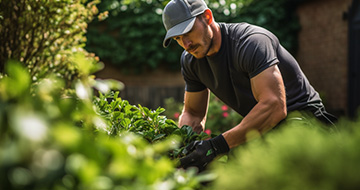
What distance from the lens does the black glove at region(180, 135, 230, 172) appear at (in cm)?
166

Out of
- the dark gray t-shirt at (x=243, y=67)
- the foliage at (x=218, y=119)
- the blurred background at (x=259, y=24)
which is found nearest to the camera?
the dark gray t-shirt at (x=243, y=67)

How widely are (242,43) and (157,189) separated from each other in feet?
5.67

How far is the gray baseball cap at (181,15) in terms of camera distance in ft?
7.44

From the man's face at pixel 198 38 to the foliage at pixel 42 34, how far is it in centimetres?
75

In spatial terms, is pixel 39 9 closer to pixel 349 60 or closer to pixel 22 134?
pixel 22 134

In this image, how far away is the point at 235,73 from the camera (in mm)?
2447

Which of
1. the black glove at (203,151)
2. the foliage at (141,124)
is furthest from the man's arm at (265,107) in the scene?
the foliage at (141,124)

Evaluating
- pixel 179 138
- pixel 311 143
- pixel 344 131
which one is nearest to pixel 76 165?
pixel 311 143

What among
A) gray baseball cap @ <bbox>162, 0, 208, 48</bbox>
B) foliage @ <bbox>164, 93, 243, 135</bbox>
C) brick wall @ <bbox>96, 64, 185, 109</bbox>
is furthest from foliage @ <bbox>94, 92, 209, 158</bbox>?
brick wall @ <bbox>96, 64, 185, 109</bbox>

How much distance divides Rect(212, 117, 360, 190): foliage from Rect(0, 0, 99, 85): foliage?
2112 millimetres

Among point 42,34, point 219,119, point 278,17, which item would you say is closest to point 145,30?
point 278,17

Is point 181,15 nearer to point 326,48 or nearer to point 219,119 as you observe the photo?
point 219,119

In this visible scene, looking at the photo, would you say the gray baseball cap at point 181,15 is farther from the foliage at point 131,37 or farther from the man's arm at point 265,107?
the foliage at point 131,37

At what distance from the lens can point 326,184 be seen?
0.66 m
